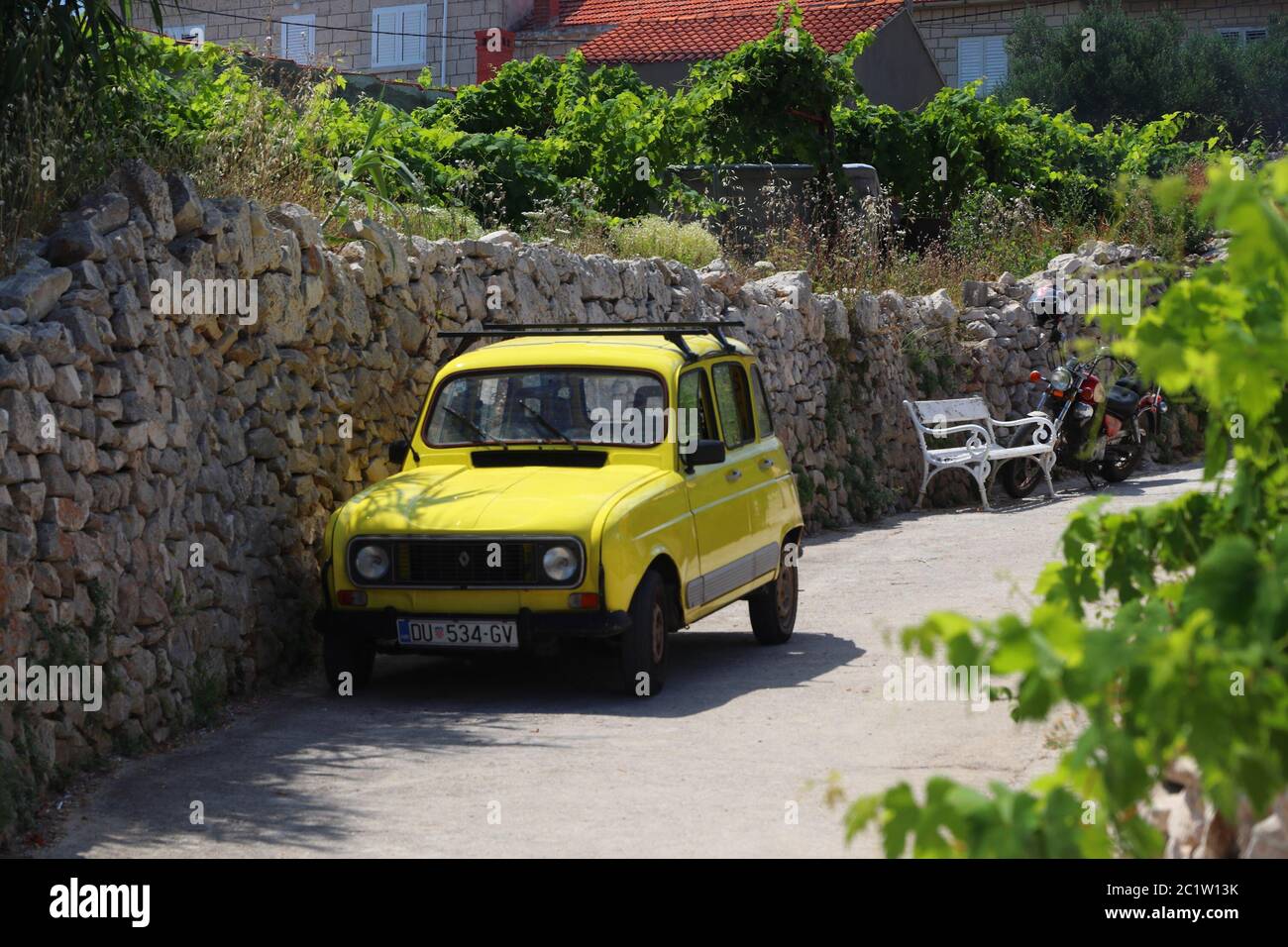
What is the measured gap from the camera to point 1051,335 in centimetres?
1973

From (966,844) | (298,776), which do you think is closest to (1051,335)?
(298,776)

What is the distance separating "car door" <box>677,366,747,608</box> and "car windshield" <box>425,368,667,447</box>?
0.22 m

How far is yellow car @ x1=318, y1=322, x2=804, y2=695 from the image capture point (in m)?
8.33

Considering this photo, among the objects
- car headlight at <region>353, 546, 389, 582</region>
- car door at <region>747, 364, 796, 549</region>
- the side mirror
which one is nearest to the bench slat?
car door at <region>747, 364, 796, 549</region>

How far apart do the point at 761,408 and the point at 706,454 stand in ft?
5.07

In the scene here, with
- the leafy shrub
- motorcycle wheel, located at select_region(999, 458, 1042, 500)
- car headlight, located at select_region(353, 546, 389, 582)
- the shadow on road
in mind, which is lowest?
the shadow on road

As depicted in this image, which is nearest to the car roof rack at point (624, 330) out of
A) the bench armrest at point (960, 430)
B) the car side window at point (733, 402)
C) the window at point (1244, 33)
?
the car side window at point (733, 402)

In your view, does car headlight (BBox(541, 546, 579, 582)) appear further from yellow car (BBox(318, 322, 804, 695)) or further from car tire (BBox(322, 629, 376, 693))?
car tire (BBox(322, 629, 376, 693))

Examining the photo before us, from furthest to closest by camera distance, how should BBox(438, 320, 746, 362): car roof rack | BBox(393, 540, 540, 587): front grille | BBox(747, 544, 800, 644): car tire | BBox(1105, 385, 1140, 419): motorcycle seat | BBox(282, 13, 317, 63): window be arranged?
1. BBox(282, 13, 317, 63): window
2. BBox(1105, 385, 1140, 419): motorcycle seat
3. BBox(747, 544, 800, 644): car tire
4. BBox(438, 320, 746, 362): car roof rack
5. BBox(393, 540, 540, 587): front grille

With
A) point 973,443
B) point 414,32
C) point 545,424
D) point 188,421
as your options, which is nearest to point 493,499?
point 545,424

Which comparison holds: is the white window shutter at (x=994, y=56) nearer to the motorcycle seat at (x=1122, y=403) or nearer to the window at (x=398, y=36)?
the window at (x=398, y=36)

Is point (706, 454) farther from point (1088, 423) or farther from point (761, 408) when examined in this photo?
point (1088, 423)

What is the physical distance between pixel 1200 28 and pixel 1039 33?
4.10 m

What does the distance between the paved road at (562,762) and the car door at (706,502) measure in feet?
2.04
